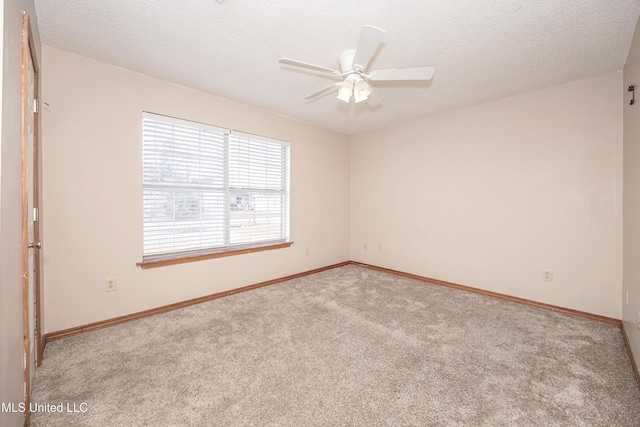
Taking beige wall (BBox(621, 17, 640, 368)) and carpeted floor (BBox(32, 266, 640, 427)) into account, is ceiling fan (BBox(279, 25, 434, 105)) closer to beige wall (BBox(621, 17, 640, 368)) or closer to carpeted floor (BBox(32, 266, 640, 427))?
beige wall (BBox(621, 17, 640, 368))

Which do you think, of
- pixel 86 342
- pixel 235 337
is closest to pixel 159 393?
pixel 235 337

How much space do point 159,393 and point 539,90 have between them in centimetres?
430

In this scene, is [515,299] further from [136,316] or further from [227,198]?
[136,316]

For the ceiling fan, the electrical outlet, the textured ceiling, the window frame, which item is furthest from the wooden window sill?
the ceiling fan

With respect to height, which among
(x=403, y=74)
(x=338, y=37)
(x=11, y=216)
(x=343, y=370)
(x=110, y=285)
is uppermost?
(x=338, y=37)

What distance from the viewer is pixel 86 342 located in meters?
2.14

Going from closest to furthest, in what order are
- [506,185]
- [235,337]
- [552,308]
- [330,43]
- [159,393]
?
[159,393] → [330,43] → [235,337] → [552,308] → [506,185]

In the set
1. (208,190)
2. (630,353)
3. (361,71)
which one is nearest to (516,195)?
(630,353)

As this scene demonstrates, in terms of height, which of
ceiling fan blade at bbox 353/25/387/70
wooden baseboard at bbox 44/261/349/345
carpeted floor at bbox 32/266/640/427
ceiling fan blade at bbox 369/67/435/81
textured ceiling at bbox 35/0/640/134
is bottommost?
carpeted floor at bbox 32/266/640/427

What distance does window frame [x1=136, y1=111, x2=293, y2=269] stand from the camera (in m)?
2.73

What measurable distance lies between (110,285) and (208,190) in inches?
51.5

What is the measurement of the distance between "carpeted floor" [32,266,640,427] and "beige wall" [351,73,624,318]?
0.53 meters

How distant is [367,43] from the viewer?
1595 mm

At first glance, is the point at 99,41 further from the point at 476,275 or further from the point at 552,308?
the point at 552,308
